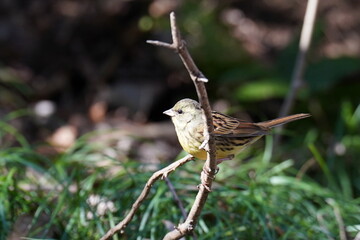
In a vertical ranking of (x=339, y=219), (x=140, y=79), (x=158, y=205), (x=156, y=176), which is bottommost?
(x=339, y=219)

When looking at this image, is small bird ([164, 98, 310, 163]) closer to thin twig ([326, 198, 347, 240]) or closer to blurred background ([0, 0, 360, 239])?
thin twig ([326, 198, 347, 240])

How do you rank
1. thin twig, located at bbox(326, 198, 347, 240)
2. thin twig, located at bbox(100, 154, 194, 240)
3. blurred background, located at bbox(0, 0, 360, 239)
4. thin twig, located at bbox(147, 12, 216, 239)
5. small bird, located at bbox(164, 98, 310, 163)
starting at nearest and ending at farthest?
thin twig, located at bbox(147, 12, 216, 239) < thin twig, located at bbox(100, 154, 194, 240) < small bird, located at bbox(164, 98, 310, 163) < thin twig, located at bbox(326, 198, 347, 240) < blurred background, located at bbox(0, 0, 360, 239)

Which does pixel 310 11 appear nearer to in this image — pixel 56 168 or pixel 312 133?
pixel 312 133

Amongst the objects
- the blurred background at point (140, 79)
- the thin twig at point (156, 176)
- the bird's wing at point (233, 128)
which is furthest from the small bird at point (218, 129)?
the blurred background at point (140, 79)

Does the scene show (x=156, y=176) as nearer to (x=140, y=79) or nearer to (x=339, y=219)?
(x=339, y=219)

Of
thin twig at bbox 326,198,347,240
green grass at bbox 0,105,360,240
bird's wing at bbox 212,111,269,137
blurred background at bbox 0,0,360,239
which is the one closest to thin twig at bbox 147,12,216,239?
bird's wing at bbox 212,111,269,137

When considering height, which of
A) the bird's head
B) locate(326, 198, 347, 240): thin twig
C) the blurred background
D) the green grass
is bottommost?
locate(326, 198, 347, 240): thin twig

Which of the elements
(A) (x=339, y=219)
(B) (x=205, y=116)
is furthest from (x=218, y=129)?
(A) (x=339, y=219)

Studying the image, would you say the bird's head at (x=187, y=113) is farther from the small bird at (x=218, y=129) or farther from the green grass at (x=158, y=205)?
the green grass at (x=158, y=205)

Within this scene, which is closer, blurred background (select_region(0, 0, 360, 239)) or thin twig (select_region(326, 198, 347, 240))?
thin twig (select_region(326, 198, 347, 240))
